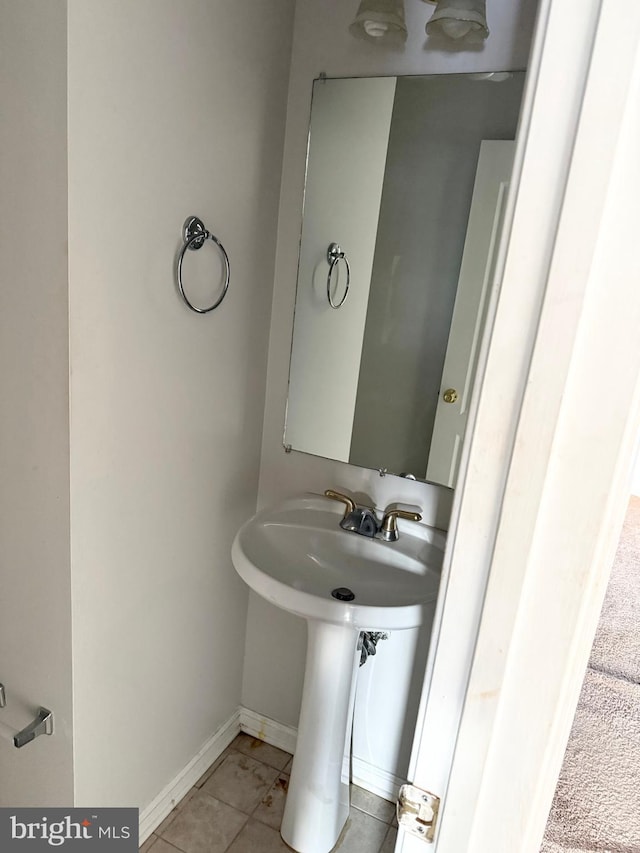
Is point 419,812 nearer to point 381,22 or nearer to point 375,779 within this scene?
point 375,779

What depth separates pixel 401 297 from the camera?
1533 millimetres

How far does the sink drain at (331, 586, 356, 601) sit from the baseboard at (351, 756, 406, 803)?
70 cm

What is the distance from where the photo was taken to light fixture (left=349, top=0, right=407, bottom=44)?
137cm

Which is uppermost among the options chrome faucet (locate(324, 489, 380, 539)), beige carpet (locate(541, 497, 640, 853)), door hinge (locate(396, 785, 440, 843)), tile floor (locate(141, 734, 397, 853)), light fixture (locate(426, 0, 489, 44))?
light fixture (locate(426, 0, 489, 44))

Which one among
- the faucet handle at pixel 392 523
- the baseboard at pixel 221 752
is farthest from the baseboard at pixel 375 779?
the faucet handle at pixel 392 523

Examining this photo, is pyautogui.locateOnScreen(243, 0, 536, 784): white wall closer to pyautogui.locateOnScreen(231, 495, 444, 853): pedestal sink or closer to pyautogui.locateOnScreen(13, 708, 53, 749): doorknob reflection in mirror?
pyautogui.locateOnScreen(231, 495, 444, 853): pedestal sink

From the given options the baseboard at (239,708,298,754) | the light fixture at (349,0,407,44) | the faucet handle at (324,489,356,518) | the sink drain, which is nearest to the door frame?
the sink drain

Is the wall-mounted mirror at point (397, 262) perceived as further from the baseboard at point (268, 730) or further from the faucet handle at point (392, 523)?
the baseboard at point (268, 730)

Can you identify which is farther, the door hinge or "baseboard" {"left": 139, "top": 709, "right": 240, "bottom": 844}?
"baseboard" {"left": 139, "top": 709, "right": 240, "bottom": 844}

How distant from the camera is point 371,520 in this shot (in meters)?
1.54

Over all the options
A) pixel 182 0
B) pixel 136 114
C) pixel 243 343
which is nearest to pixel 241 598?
pixel 243 343

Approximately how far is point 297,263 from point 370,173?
298 mm

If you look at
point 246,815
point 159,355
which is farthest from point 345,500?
point 246,815

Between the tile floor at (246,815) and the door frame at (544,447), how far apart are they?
1.31 meters
